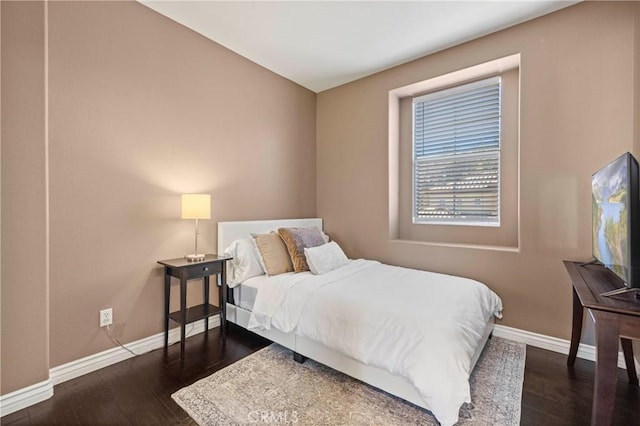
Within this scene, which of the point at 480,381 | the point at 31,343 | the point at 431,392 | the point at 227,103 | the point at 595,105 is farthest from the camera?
the point at 227,103

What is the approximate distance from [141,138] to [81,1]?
40.0 inches

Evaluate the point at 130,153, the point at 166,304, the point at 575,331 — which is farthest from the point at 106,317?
the point at 575,331

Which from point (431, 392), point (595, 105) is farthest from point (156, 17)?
point (595, 105)

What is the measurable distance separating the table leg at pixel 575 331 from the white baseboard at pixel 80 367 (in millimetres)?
3154

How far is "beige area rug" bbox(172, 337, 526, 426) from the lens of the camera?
5.38 feet

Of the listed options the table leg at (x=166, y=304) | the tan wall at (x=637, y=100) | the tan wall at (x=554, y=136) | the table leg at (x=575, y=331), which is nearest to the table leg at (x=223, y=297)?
the table leg at (x=166, y=304)

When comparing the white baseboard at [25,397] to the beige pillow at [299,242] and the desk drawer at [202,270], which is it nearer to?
the desk drawer at [202,270]

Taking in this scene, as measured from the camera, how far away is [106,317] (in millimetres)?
2221

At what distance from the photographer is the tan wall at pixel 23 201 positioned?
1.68m

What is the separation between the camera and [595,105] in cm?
229

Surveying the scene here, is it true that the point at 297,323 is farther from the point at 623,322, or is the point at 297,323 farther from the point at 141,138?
the point at 141,138

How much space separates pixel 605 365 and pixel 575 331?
1112mm

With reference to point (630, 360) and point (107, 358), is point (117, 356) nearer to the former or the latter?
point (107, 358)

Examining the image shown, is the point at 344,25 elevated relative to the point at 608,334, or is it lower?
elevated
